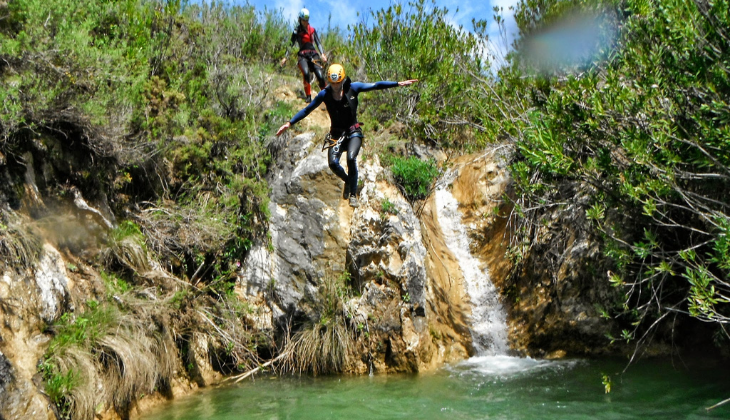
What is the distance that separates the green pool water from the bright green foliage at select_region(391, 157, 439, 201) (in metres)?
2.99

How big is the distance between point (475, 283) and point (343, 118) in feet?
11.8

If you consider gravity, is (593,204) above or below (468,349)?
above

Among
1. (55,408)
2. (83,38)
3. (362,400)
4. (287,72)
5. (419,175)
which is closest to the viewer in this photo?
(55,408)

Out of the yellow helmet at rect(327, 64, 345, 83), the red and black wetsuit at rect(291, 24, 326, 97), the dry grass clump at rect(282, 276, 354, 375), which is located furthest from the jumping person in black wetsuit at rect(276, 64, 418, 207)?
the red and black wetsuit at rect(291, 24, 326, 97)

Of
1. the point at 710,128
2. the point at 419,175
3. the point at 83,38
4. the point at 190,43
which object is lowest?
the point at 710,128

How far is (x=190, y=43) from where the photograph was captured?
11.1 metres

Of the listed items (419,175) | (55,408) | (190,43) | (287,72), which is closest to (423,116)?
(419,175)

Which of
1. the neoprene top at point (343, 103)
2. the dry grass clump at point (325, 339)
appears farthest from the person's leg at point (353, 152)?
the dry grass clump at point (325, 339)

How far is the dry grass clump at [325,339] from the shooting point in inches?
319

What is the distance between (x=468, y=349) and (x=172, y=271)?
4.37 m

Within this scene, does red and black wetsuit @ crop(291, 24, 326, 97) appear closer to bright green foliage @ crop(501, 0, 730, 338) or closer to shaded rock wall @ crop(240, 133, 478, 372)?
shaded rock wall @ crop(240, 133, 478, 372)

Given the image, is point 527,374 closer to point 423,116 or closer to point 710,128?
point 710,128

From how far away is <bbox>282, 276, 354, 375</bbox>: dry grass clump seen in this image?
8.09 metres

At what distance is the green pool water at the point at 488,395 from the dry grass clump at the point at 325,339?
0.25 m
